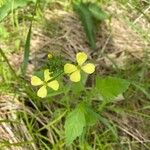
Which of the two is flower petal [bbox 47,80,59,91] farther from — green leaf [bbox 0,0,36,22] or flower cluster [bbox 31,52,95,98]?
green leaf [bbox 0,0,36,22]

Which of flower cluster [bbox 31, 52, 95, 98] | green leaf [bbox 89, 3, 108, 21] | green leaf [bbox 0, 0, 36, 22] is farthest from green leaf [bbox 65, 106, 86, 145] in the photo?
green leaf [bbox 89, 3, 108, 21]

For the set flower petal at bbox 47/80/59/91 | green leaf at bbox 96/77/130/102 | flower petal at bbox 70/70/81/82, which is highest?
flower petal at bbox 70/70/81/82

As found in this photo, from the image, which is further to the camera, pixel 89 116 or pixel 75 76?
pixel 89 116

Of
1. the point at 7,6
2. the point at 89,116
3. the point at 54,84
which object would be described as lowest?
the point at 89,116

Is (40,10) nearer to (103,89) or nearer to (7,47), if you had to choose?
(7,47)

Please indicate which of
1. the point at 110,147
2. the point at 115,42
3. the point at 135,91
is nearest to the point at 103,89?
the point at 110,147

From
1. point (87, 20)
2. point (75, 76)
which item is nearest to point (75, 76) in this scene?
point (75, 76)

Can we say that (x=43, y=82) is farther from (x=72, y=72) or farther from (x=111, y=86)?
(x=111, y=86)
